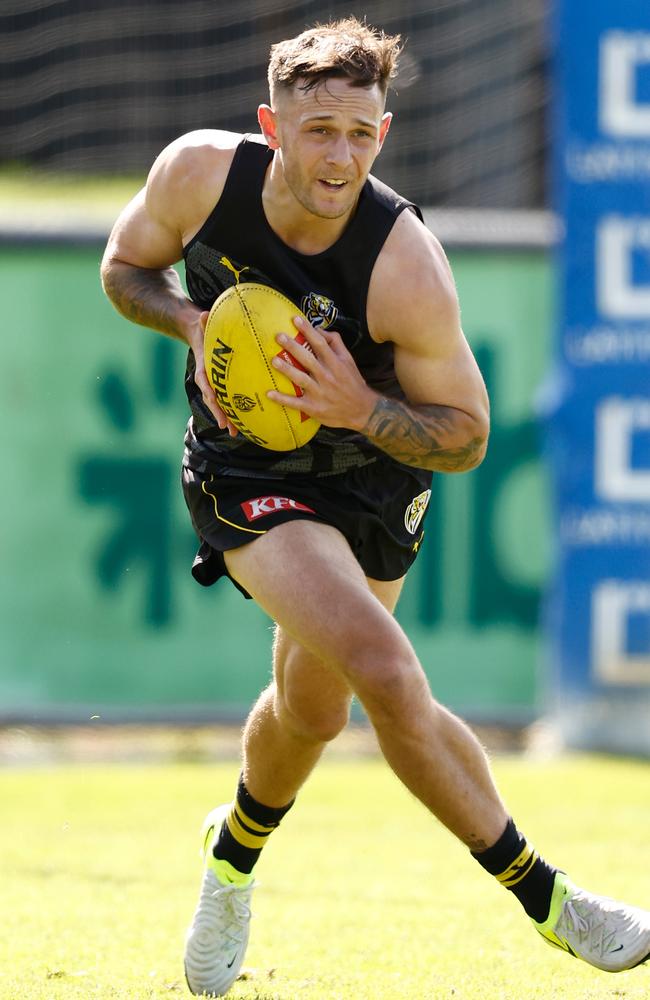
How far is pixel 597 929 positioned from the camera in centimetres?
391

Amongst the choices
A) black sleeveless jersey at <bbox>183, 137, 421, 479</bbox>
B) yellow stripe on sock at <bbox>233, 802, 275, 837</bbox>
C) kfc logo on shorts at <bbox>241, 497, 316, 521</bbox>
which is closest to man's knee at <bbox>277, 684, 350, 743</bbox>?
yellow stripe on sock at <bbox>233, 802, 275, 837</bbox>

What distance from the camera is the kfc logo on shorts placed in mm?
4184

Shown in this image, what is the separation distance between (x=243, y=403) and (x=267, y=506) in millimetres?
289

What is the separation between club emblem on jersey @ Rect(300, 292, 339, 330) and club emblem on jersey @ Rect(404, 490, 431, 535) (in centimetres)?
62

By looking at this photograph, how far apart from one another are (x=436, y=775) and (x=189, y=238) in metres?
1.53

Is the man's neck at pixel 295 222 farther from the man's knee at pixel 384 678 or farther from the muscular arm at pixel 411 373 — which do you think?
the man's knee at pixel 384 678

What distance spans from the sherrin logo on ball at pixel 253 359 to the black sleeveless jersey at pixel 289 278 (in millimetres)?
109

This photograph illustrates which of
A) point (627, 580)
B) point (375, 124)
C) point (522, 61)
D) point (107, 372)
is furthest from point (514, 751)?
point (375, 124)

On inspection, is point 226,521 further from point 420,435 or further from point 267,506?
point 420,435

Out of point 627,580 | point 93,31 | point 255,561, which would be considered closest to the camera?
point 255,561

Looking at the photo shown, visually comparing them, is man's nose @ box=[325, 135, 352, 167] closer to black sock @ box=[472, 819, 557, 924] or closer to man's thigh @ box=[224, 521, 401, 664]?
man's thigh @ box=[224, 521, 401, 664]

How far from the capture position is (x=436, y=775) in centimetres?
380

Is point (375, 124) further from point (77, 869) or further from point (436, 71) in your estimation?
point (436, 71)

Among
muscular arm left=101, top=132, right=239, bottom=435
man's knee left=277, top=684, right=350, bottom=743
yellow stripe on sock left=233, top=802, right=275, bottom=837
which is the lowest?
yellow stripe on sock left=233, top=802, right=275, bottom=837
